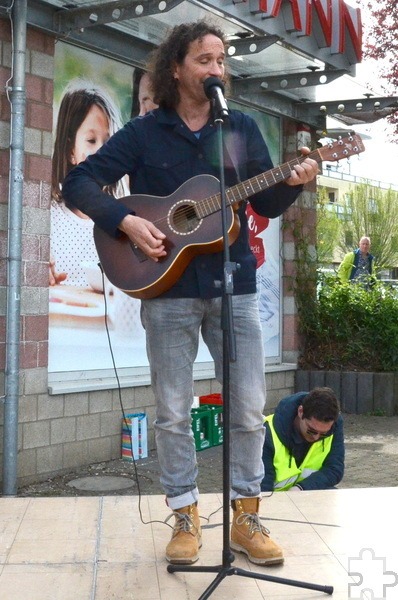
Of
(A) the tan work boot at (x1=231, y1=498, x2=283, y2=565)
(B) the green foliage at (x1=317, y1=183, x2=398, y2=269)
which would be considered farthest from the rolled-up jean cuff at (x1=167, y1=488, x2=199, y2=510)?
(B) the green foliage at (x1=317, y1=183, x2=398, y2=269)

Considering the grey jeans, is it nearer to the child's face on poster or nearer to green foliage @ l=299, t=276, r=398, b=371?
the child's face on poster

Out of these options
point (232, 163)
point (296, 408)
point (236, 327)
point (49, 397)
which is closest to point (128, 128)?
point (232, 163)

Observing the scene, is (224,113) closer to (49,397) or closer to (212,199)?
(212,199)

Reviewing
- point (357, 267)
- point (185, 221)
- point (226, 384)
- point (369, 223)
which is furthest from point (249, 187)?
point (369, 223)

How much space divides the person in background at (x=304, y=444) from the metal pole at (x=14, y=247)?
207 centimetres

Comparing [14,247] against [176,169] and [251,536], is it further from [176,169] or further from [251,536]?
[251,536]

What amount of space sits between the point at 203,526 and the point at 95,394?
3464mm

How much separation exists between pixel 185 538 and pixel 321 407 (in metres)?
1.75

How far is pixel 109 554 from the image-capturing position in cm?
350

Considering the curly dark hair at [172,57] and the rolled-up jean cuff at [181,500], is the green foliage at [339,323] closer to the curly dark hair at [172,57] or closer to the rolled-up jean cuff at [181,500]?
the curly dark hair at [172,57]

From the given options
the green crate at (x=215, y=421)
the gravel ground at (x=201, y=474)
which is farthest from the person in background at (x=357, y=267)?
the green crate at (x=215, y=421)

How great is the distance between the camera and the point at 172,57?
347 centimetres

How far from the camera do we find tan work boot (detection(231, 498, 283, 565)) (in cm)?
333

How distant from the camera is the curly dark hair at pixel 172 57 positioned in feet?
11.2
